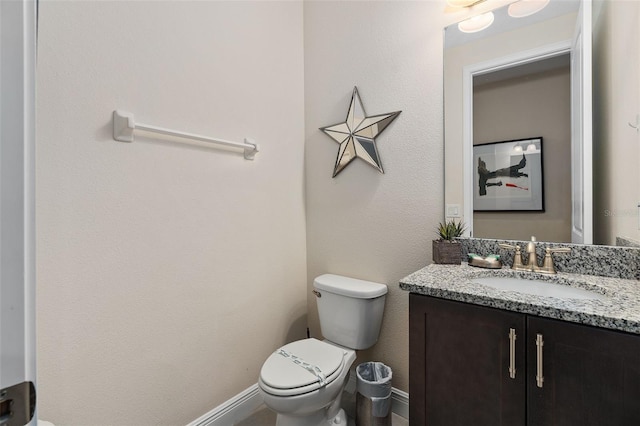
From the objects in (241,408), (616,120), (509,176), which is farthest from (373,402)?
(616,120)

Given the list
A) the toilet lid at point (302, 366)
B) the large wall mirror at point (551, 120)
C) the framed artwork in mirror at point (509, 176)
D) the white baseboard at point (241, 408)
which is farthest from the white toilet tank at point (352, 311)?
the framed artwork in mirror at point (509, 176)

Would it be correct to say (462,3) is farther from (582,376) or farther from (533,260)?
(582,376)

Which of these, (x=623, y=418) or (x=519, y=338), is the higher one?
(x=519, y=338)

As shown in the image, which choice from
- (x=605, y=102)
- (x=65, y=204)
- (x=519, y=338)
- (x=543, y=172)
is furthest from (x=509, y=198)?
(x=65, y=204)

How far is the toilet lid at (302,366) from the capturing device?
1.27m

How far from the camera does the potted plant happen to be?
1.43 m

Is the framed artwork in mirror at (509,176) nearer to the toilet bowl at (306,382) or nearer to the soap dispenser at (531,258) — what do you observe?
the soap dispenser at (531,258)

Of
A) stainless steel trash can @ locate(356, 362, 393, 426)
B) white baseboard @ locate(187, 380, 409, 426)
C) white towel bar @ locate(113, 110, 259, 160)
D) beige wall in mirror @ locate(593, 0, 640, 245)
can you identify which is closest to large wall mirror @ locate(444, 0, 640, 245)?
beige wall in mirror @ locate(593, 0, 640, 245)

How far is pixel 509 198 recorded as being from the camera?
1.43 metres

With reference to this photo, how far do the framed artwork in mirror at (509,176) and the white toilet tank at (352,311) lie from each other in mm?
690

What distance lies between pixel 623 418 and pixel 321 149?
1.72 metres

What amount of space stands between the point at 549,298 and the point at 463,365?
347mm

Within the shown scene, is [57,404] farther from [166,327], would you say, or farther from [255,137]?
[255,137]

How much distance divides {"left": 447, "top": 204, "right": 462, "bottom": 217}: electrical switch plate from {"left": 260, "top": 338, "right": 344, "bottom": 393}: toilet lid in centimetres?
87
